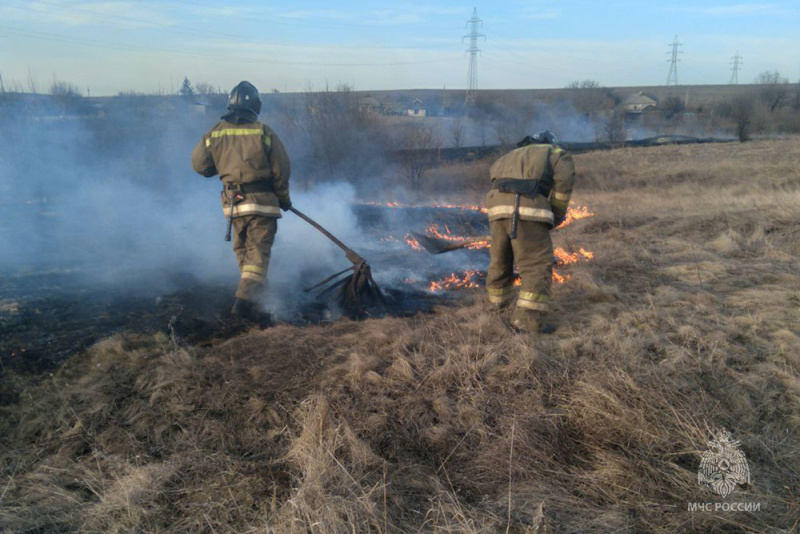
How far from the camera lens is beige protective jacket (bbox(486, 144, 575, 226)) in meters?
4.31

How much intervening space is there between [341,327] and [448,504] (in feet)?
7.63

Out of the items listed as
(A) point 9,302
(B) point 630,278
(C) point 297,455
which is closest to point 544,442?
(C) point 297,455

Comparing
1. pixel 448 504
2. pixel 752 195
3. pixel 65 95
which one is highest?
pixel 65 95

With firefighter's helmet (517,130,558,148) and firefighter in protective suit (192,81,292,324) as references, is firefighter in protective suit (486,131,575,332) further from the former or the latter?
firefighter in protective suit (192,81,292,324)

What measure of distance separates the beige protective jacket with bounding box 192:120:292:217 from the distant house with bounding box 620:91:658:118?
53.6m

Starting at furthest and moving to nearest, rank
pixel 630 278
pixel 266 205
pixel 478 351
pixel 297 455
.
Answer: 1. pixel 630 278
2. pixel 266 205
3. pixel 478 351
4. pixel 297 455

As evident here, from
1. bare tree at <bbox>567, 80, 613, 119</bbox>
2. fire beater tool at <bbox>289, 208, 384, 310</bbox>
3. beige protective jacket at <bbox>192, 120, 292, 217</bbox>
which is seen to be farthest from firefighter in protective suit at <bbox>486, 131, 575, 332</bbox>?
bare tree at <bbox>567, 80, 613, 119</bbox>

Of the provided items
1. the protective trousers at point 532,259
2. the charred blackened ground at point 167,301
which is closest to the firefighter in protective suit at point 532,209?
the protective trousers at point 532,259

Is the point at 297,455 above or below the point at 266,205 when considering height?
below

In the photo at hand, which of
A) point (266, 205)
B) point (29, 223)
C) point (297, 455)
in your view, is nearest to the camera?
point (297, 455)

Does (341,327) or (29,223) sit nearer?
(341,327)

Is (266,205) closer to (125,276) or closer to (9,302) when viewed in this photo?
(125,276)

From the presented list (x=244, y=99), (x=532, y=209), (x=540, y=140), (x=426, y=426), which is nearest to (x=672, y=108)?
(x=540, y=140)

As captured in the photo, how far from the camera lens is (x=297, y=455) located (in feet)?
8.66
